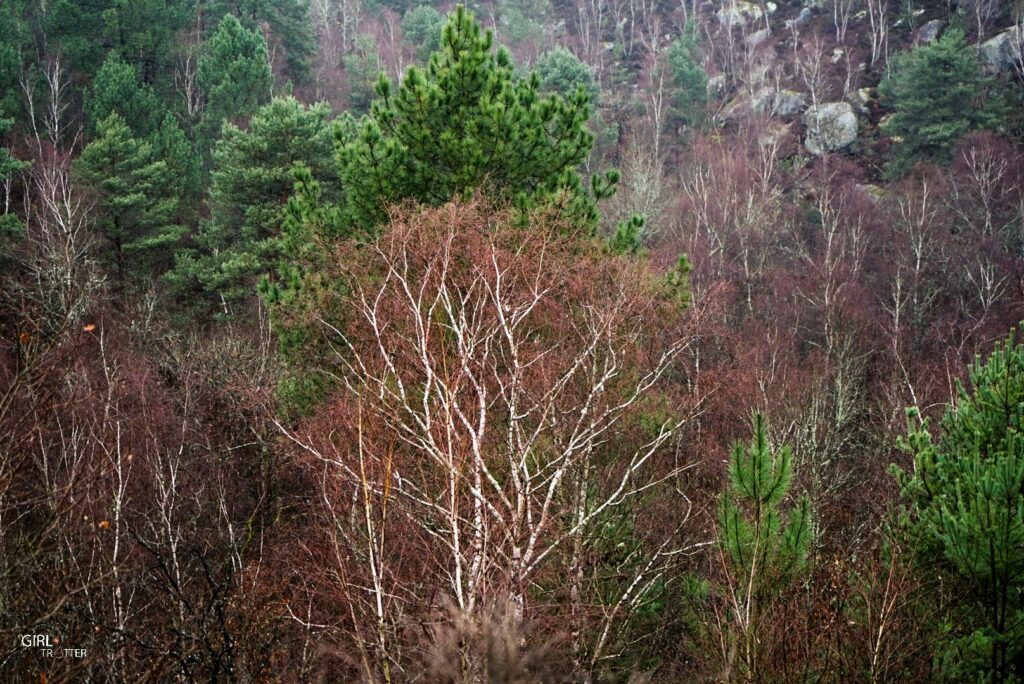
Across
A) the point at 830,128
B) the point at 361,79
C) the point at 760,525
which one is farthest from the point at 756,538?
the point at 361,79

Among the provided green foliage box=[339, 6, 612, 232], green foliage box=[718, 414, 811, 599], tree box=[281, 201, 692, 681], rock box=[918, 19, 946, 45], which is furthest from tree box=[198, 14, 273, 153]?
rock box=[918, 19, 946, 45]

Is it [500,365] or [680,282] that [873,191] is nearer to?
[680,282]

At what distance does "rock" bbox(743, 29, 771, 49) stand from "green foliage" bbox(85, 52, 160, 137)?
120ft

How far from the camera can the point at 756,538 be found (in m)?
4.20

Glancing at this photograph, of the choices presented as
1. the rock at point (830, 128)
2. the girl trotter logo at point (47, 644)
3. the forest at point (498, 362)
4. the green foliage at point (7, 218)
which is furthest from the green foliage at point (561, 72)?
the girl trotter logo at point (47, 644)

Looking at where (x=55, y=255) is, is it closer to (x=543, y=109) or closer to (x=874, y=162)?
(x=543, y=109)

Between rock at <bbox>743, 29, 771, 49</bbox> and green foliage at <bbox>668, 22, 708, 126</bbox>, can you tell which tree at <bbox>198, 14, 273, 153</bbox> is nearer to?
green foliage at <bbox>668, 22, 708, 126</bbox>

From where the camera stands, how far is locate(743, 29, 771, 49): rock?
43188 millimetres

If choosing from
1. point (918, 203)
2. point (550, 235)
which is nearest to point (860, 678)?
point (550, 235)

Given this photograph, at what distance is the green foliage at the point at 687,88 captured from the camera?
113 ft

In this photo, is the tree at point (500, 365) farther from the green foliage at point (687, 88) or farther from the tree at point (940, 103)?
the green foliage at point (687, 88)

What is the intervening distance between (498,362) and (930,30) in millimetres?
39082

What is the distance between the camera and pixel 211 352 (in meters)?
14.6

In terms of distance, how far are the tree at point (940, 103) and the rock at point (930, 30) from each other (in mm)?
8783
